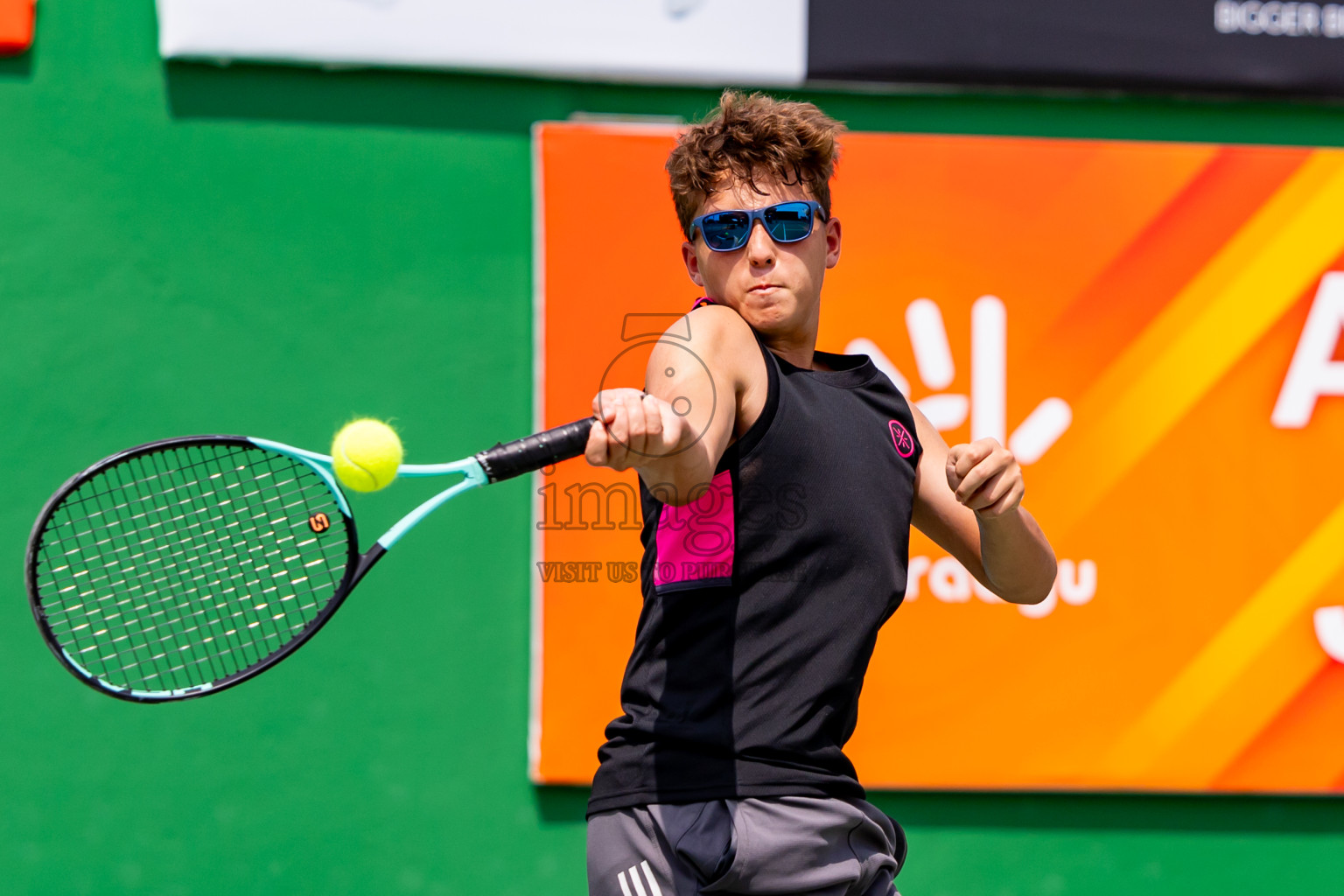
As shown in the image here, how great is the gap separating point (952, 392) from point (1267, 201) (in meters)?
1.04

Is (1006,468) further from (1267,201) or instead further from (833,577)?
(1267,201)

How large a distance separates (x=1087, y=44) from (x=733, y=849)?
2773 mm

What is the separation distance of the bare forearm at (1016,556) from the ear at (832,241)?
52 centimetres

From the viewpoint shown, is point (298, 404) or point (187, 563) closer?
point (187, 563)

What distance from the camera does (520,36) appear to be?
135 inches

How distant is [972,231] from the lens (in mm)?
3518

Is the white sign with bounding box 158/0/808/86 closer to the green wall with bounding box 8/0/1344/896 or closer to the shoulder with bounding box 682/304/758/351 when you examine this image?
the green wall with bounding box 8/0/1344/896

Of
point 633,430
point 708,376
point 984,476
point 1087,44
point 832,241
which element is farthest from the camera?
point 1087,44

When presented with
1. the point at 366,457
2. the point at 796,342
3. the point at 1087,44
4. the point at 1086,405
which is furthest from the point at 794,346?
the point at 1087,44

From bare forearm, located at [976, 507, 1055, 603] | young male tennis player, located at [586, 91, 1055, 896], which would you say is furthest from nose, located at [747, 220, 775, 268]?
bare forearm, located at [976, 507, 1055, 603]

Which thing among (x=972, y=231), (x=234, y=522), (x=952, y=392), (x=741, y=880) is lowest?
(x=741, y=880)

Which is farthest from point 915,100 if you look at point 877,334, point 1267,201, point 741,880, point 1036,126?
point 741,880

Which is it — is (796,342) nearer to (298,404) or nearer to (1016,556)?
(1016,556)

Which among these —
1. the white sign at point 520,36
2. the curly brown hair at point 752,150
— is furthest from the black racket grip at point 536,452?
the white sign at point 520,36
